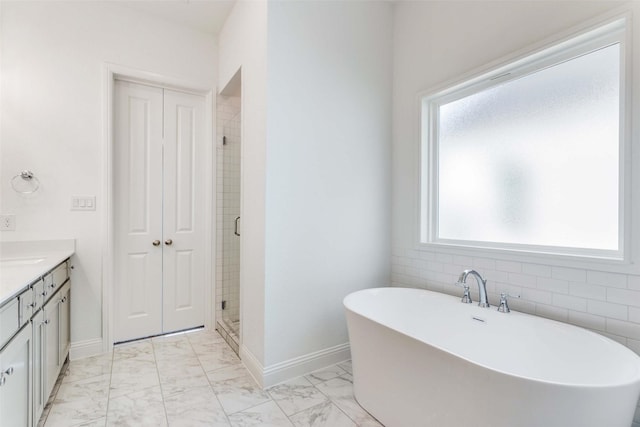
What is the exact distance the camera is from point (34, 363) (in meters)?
1.48

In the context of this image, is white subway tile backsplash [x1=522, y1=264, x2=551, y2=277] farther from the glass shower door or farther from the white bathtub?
the glass shower door

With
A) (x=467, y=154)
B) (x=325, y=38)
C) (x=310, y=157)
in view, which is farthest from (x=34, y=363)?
(x=467, y=154)

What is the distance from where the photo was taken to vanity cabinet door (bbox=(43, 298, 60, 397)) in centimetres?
169

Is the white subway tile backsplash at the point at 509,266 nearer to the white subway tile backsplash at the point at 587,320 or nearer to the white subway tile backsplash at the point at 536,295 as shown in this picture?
the white subway tile backsplash at the point at 536,295

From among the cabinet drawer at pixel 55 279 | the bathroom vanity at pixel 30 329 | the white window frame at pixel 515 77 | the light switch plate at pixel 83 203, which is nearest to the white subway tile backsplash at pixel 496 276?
the white window frame at pixel 515 77

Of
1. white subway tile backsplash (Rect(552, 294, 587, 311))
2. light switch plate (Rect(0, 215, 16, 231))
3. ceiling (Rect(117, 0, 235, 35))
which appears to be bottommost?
white subway tile backsplash (Rect(552, 294, 587, 311))

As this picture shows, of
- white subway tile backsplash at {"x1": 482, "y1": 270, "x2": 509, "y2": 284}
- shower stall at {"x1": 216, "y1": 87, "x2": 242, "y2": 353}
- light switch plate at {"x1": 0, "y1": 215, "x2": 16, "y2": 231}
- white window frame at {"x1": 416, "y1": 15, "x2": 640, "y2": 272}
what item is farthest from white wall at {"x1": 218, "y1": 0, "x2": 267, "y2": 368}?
light switch plate at {"x1": 0, "y1": 215, "x2": 16, "y2": 231}

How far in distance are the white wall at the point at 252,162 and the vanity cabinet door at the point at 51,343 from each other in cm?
114

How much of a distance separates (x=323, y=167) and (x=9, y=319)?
5.94 ft

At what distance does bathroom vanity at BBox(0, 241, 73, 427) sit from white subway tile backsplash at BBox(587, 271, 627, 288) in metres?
2.57

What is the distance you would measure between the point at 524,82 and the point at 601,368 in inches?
64.1

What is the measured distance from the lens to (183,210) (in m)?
2.89

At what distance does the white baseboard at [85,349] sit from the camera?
236 cm

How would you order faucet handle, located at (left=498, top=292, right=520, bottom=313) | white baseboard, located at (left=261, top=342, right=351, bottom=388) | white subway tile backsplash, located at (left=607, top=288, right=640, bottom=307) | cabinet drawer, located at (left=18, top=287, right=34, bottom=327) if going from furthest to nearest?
white baseboard, located at (left=261, top=342, right=351, bottom=388), faucet handle, located at (left=498, top=292, right=520, bottom=313), white subway tile backsplash, located at (left=607, top=288, right=640, bottom=307), cabinet drawer, located at (left=18, top=287, right=34, bottom=327)
